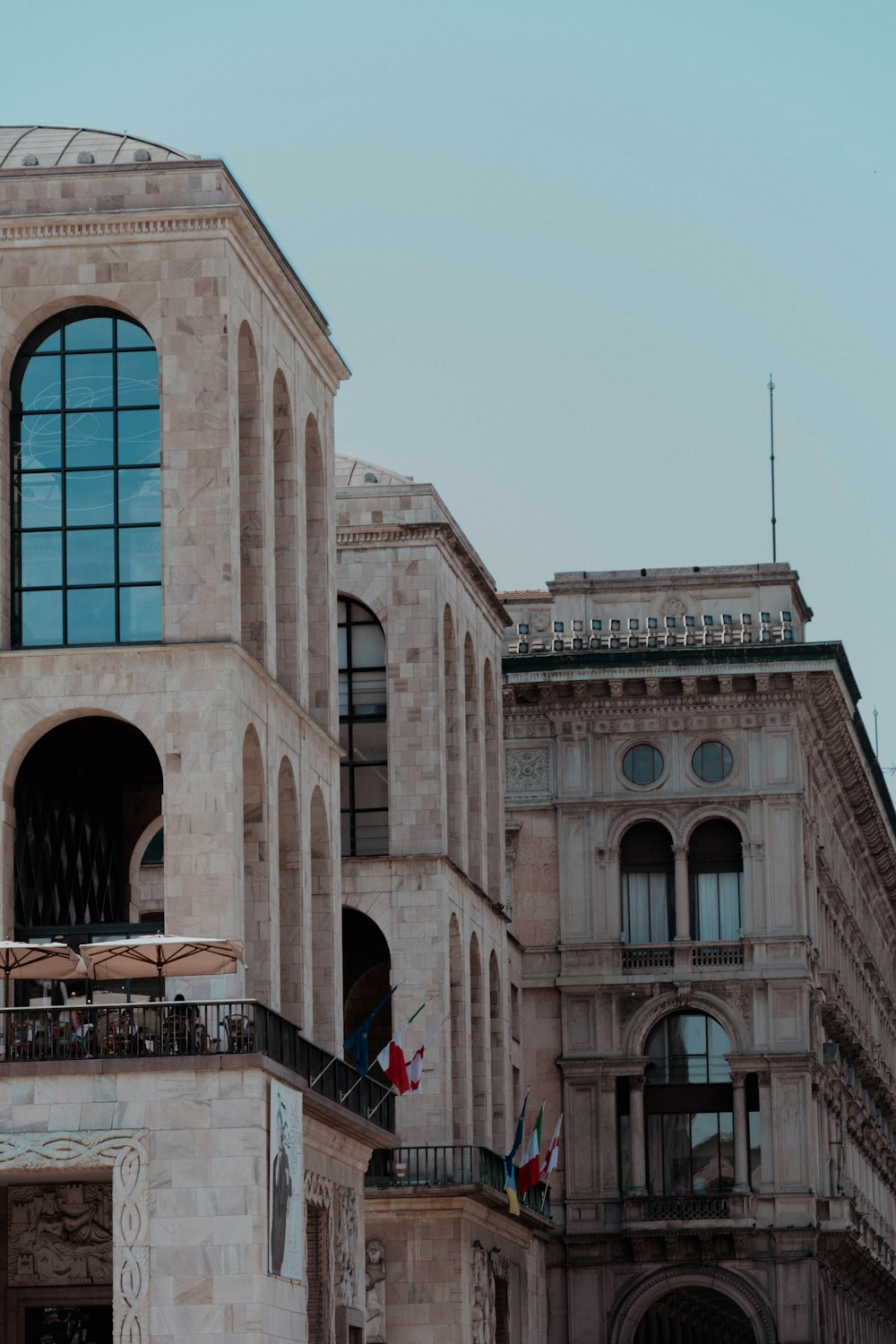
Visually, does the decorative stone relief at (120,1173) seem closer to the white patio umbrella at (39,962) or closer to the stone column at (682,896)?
the white patio umbrella at (39,962)

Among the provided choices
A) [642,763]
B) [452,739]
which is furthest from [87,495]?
[642,763]

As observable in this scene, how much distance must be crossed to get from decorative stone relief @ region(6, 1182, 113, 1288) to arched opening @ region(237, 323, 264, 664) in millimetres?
9642

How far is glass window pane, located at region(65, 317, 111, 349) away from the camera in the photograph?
51438 millimetres

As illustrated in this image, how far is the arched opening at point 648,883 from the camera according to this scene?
8744 centimetres

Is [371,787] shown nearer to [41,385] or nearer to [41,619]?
[41,619]

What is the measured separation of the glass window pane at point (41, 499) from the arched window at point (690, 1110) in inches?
1562

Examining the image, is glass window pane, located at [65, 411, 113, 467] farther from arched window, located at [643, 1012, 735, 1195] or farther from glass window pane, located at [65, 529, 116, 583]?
arched window, located at [643, 1012, 735, 1195]

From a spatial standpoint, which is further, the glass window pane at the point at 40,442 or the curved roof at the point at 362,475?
the curved roof at the point at 362,475

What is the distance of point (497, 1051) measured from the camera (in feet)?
252

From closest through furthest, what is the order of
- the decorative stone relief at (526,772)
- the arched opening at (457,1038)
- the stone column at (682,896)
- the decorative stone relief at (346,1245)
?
1. the decorative stone relief at (346,1245)
2. the arched opening at (457,1038)
3. the stone column at (682,896)
4. the decorative stone relief at (526,772)

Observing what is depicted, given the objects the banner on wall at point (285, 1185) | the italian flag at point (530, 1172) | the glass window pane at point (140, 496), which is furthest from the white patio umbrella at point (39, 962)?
the italian flag at point (530, 1172)

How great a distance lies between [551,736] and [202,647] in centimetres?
4060

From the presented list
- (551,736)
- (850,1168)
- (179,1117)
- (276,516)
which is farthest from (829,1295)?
(179,1117)

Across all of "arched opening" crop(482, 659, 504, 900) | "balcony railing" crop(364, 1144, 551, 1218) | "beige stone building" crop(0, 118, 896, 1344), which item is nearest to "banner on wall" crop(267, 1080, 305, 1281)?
"beige stone building" crop(0, 118, 896, 1344)
